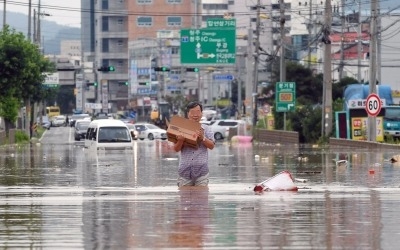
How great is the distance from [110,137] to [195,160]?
27.6 metres

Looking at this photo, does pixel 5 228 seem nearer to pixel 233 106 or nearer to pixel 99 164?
pixel 99 164

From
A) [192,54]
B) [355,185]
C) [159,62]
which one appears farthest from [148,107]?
[355,185]

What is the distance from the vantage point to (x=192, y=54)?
79875 millimetres

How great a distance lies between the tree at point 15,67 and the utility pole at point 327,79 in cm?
1863

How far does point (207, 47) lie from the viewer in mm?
79812

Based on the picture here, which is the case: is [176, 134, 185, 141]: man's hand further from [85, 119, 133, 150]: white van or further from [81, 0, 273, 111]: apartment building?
[81, 0, 273, 111]: apartment building

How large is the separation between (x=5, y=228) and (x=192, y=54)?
212 ft

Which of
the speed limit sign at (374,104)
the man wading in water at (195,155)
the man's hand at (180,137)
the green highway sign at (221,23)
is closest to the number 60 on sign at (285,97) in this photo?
the green highway sign at (221,23)

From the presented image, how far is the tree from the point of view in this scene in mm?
71375

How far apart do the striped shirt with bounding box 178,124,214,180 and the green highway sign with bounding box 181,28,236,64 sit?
193 ft

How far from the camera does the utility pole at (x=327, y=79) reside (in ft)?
205

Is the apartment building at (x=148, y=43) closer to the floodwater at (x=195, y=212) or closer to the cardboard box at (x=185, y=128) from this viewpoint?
the floodwater at (x=195, y=212)

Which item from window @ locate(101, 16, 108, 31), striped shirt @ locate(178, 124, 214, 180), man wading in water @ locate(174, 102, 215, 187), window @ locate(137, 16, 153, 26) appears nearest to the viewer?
man wading in water @ locate(174, 102, 215, 187)

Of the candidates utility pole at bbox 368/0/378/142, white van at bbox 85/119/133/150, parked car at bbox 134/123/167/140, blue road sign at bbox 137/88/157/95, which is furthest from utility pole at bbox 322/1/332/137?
blue road sign at bbox 137/88/157/95
